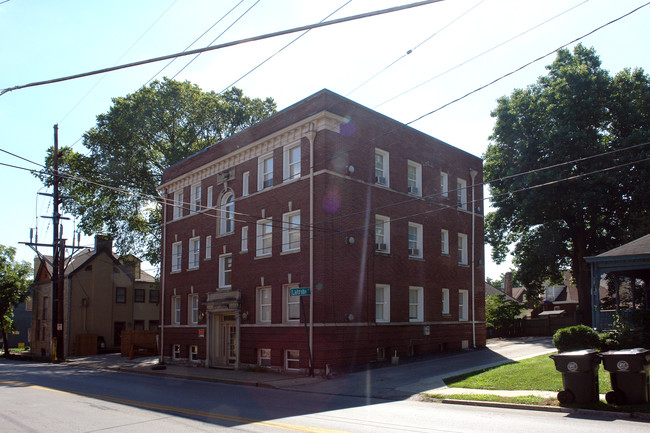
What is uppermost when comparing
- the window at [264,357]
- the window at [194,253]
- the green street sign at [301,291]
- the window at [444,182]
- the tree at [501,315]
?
the window at [444,182]

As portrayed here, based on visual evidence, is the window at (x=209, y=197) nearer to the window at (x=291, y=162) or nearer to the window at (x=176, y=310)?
the window at (x=176, y=310)

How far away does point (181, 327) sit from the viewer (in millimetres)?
30406

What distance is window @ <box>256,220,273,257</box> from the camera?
24.6 meters

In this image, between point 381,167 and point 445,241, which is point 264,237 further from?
point 445,241

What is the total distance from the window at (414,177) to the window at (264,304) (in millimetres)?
8500

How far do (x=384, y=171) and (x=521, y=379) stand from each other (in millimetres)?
11925

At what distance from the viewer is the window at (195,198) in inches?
1201

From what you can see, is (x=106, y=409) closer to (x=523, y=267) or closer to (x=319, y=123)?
(x=319, y=123)

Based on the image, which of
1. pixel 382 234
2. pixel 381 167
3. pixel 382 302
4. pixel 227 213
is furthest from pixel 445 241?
pixel 227 213

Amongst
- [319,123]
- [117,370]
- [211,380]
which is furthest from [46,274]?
[319,123]

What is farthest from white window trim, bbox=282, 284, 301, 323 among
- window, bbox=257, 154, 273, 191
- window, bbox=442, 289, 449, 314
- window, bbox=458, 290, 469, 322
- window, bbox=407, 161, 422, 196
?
window, bbox=458, 290, 469, 322

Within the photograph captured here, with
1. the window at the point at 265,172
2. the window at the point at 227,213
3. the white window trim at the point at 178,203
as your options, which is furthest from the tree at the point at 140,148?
the window at the point at 265,172

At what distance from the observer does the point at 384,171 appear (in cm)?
2473

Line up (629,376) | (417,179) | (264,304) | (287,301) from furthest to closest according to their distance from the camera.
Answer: (417,179) < (264,304) < (287,301) < (629,376)
